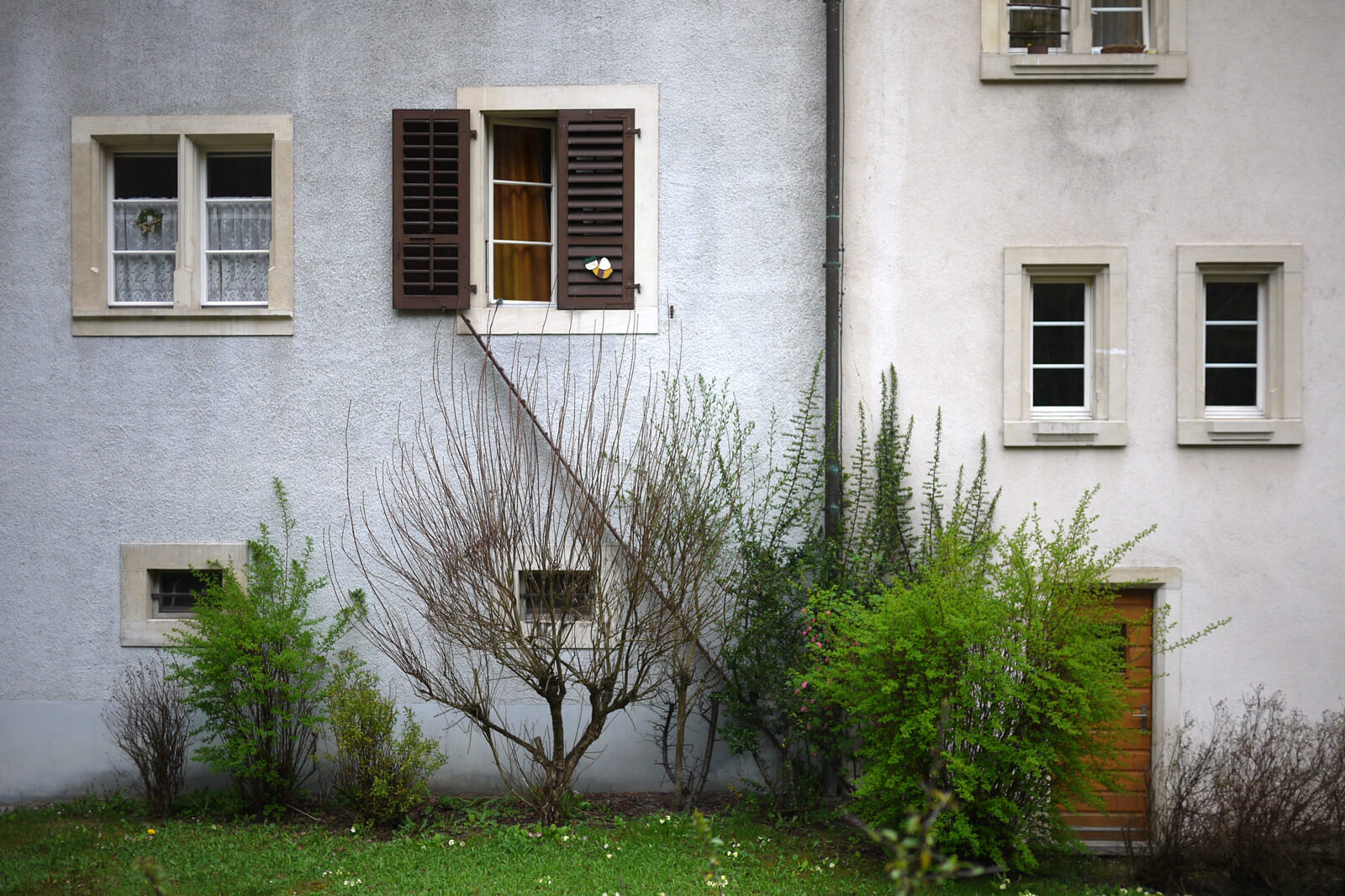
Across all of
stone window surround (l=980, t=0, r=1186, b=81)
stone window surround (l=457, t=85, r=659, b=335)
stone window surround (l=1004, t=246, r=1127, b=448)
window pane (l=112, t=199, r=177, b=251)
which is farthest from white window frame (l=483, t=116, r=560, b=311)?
stone window surround (l=1004, t=246, r=1127, b=448)

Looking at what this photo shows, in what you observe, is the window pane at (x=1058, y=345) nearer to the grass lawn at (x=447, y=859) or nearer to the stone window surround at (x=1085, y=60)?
the stone window surround at (x=1085, y=60)

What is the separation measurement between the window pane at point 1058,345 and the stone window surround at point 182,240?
220 inches

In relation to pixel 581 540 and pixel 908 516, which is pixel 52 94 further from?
pixel 908 516

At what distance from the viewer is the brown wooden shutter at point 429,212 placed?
6.99 m

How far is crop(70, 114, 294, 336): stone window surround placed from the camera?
709cm

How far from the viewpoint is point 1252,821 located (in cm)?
576

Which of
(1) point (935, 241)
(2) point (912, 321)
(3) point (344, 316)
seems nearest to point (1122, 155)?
(1) point (935, 241)

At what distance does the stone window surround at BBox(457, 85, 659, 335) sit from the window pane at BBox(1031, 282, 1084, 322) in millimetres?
2898

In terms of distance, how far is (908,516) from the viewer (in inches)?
267

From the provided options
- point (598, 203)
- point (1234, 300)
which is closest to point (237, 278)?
point (598, 203)

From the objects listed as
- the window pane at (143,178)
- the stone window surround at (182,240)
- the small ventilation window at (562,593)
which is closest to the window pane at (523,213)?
the stone window surround at (182,240)

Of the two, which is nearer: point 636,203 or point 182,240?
point 636,203

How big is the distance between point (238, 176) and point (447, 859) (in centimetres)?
534

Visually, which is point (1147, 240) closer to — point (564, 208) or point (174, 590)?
point (564, 208)
